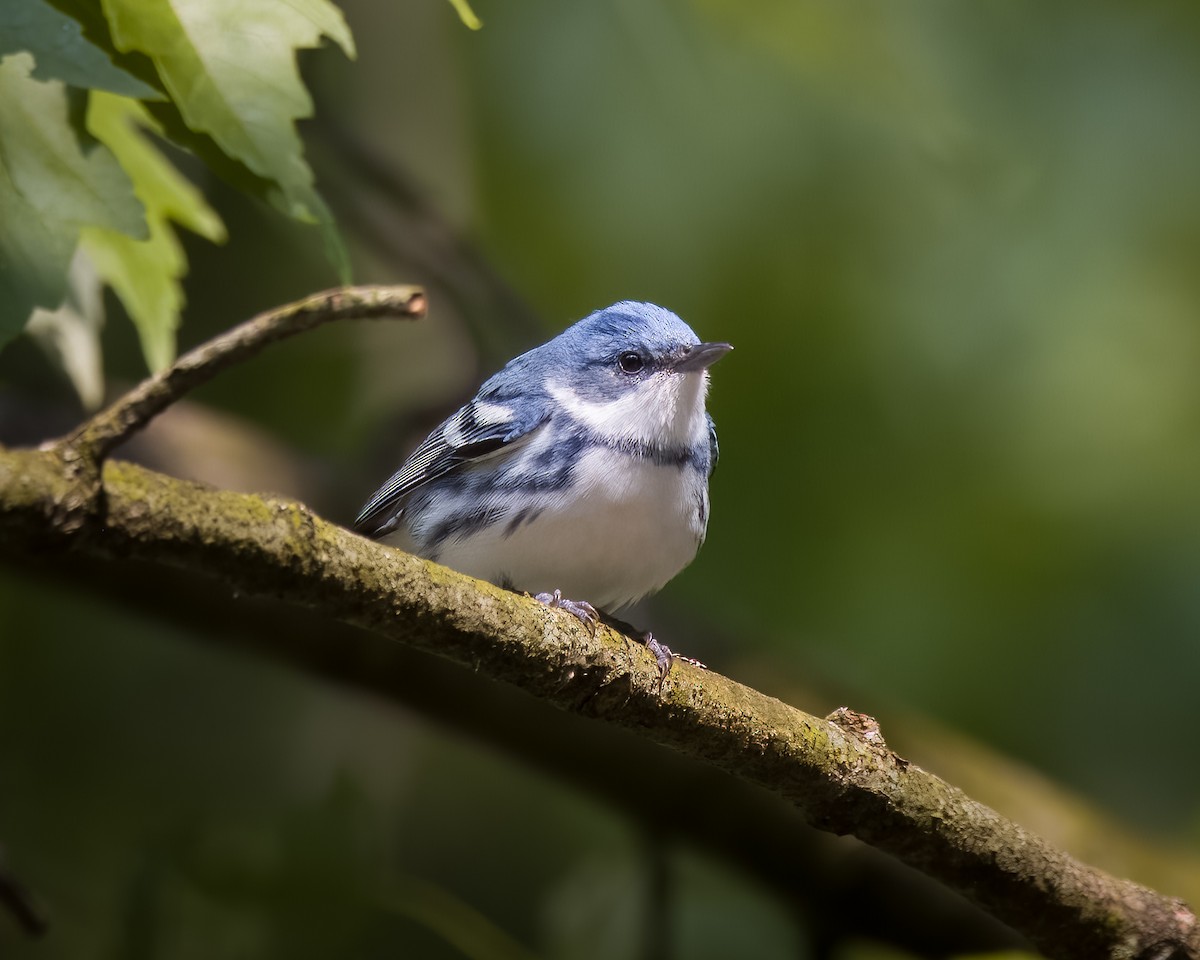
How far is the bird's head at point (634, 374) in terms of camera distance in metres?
2.73

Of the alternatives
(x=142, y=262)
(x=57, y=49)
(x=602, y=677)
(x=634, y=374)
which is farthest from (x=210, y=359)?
(x=634, y=374)

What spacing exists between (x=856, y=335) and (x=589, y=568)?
2.35m

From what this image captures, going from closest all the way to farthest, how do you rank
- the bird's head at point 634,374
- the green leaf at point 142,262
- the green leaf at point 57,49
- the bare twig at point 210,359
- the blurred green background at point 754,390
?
the bare twig at point 210,359, the green leaf at point 57,49, the green leaf at point 142,262, the bird's head at point 634,374, the blurred green background at point 754,390

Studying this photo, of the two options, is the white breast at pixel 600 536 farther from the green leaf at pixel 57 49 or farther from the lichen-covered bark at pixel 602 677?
the green leaf at pixel 57 49

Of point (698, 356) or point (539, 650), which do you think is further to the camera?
point (698, 356)

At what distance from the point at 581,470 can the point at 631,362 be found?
35cm

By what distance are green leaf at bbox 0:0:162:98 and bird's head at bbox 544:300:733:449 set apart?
1.33 m

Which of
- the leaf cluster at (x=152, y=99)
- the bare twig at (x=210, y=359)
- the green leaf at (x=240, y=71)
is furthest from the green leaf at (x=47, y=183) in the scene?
the bare twig at (x=210, y=359)

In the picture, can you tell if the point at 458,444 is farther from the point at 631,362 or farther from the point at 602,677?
the point at 602,677

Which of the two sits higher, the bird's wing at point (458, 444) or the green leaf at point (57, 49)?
the green leaf at point (57, 49)

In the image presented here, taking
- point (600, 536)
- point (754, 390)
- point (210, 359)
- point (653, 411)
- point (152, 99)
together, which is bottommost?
point (754, 390)

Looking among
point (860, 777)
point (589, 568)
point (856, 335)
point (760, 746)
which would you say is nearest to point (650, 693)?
point (760, 746)

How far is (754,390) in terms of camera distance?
4496 mm

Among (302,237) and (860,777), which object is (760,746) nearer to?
(860,777)
